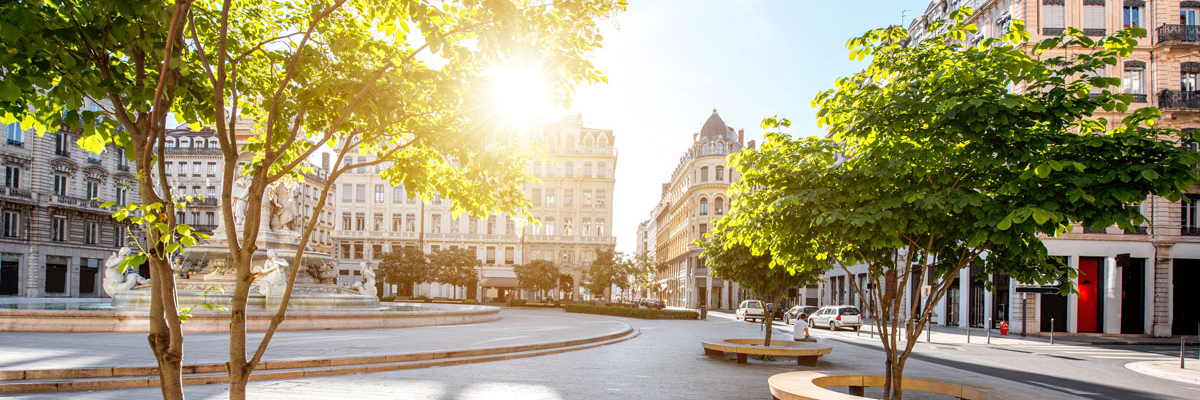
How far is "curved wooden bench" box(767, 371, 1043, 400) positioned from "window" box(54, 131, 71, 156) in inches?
2366

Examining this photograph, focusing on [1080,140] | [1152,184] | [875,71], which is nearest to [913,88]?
[875,71]

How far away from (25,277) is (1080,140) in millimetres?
62152

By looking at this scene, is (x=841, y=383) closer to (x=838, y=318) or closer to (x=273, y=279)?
(x=273, y=279)

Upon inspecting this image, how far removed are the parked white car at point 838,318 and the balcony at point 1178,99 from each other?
58.2ft

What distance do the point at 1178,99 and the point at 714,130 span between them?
4935 cm

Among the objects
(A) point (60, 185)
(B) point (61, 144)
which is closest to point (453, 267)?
(A) point (60, 185)

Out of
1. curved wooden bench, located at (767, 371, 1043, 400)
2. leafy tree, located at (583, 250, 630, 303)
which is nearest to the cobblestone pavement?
curved wooden bench, located at (767, 371, 1043, 400)

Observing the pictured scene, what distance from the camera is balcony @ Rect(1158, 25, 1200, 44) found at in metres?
34.9

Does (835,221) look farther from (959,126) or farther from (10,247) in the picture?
(10,247)

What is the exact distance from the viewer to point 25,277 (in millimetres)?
49969

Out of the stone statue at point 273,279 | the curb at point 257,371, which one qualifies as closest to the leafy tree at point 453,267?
the stone statue at point 273,279

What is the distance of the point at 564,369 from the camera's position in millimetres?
14523

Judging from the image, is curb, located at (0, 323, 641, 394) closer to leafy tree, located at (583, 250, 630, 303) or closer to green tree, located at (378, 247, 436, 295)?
green tree, located at (378, 247, 436, 295)

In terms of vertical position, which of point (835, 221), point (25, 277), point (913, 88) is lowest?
point (25, 277)
